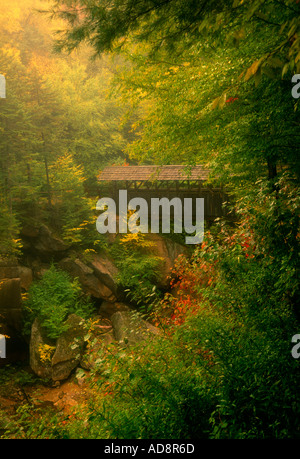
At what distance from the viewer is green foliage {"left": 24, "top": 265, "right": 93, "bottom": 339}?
10.0 m

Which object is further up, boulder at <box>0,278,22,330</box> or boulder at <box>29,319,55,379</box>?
boulder at <box>0,278,22,330</box>

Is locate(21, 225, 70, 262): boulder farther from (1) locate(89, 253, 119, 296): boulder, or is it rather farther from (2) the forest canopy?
(2) the forest canopy

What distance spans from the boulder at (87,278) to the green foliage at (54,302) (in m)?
0.36

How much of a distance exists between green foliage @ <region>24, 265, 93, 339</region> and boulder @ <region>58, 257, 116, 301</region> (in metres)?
0.36

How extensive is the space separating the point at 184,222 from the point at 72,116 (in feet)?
35.1

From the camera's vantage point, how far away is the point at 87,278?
12.0 metres

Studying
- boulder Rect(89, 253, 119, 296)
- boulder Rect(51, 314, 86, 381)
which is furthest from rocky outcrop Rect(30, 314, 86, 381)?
boulder Rect(89, 253, 119, 296)

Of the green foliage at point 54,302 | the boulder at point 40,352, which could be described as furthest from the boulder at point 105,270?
the boulder at point 40,352

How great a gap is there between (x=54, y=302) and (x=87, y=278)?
5.84 feet

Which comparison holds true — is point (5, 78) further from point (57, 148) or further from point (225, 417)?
point (225, 417)

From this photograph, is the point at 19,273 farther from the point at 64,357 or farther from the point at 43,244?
the point at 64,357

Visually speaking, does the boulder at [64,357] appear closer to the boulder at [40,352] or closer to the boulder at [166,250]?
the boulder at [40,352]

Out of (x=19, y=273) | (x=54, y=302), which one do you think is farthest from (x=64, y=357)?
(x=19, y=273)

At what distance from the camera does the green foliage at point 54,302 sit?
10023 mm
